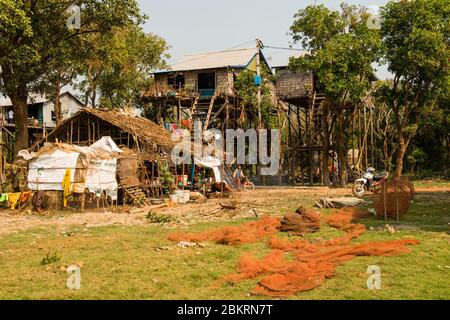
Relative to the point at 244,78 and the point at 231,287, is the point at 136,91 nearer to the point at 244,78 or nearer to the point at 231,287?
the point at 244,78

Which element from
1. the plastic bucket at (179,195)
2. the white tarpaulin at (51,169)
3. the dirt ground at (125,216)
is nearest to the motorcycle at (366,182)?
the dirt ground at (125,216)

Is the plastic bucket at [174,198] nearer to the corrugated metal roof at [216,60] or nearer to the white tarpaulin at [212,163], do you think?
the white tarpaulin at [212,163]

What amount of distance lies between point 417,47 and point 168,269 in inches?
840

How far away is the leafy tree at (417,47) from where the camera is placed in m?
24.2

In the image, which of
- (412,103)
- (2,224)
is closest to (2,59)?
(2,224)

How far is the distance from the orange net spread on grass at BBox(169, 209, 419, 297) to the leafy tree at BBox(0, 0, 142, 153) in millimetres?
13414

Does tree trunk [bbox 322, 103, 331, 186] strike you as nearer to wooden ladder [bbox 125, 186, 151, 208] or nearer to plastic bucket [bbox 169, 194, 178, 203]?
plastic bucket [bbox 169, 194, 178, 203]

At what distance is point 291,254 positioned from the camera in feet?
28.3

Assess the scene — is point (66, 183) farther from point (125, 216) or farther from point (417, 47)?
point (417, 47)

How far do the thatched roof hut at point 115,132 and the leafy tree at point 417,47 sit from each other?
506 inches

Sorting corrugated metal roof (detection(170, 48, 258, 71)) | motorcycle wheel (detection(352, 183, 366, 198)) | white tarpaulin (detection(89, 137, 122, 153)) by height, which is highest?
corrugated metal roof (detection(170, 48, 258, 71))

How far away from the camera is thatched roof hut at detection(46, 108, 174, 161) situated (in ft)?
72.5

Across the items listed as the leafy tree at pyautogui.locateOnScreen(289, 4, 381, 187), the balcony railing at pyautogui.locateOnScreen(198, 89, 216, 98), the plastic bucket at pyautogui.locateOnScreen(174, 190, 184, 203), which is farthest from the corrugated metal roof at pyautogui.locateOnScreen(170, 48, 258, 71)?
the plastic bucket at pyautogui.locateOnScreen(174, 190, 184, 203)
